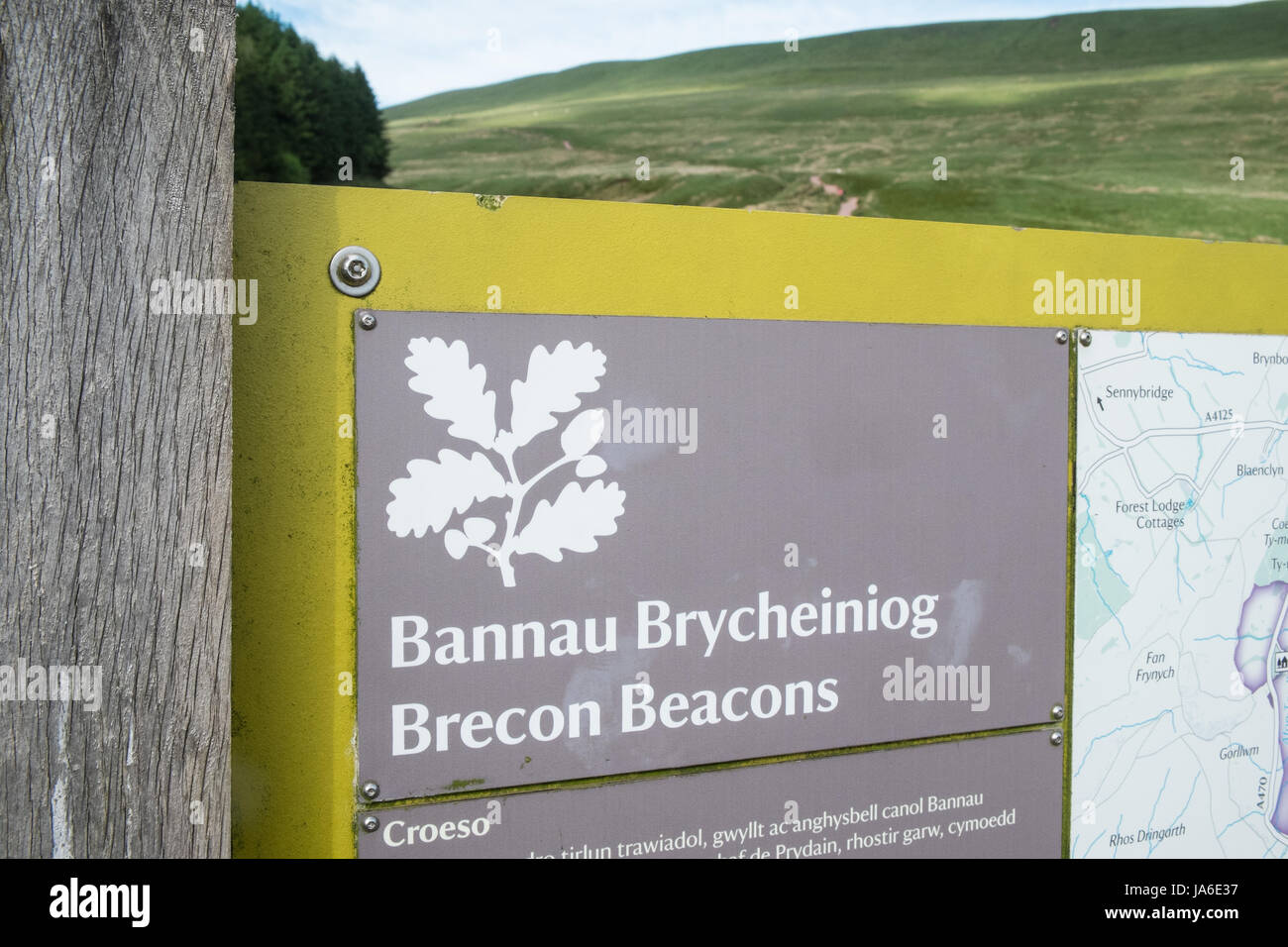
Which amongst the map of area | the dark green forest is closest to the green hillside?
the dark green forest

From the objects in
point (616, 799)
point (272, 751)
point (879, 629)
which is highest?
point (879, 629)

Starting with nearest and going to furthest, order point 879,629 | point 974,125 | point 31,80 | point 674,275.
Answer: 1. point 31,80
2. point 674,275
3. point 879,629
4. point 974,125

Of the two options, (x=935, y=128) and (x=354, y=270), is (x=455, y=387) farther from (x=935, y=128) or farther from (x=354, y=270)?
(x=935, y=128)

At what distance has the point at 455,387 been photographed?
1.92 meters

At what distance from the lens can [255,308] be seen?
6.02 feet

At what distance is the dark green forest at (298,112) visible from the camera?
43.2 m

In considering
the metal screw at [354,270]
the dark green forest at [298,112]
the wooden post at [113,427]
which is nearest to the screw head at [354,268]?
the metal screw at [354,270]

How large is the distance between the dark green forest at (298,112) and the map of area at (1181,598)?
41069mm

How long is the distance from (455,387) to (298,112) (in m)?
51.0

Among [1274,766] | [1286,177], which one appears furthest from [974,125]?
[1274,766]

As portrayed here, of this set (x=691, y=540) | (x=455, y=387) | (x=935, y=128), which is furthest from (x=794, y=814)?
(x=935, y=128)

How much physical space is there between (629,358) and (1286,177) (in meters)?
53.1

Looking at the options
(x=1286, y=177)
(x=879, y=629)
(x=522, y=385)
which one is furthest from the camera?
(x=1286, y=177)

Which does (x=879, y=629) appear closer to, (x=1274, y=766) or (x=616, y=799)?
(x=616, y=799)
